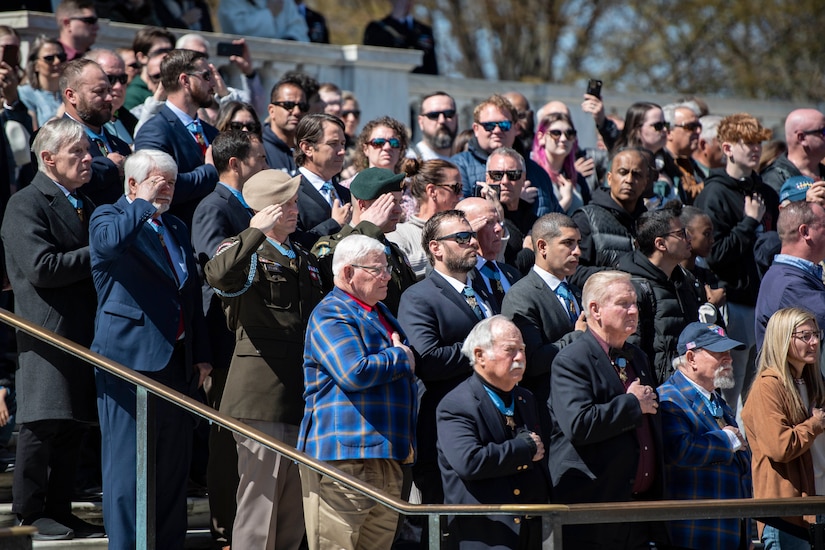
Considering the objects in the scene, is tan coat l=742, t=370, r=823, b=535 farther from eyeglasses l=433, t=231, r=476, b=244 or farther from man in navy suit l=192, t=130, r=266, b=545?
man in navy suit l=192, t=130, r=266, b=545

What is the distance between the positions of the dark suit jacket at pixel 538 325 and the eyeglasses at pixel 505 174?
1245 millimetres

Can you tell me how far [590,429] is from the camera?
6375 millimetres

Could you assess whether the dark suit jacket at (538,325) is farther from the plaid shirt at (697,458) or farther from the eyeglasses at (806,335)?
the eyeglasses at (806,335)

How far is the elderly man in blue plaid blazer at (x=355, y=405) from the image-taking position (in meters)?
6.04

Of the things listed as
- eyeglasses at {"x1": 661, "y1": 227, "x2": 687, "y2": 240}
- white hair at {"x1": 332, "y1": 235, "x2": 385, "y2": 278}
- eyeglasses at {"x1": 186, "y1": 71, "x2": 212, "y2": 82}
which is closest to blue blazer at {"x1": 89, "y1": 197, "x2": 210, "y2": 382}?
white hair at {"x1": 332, "y1": 235, "x2": 385, "y2": 278}

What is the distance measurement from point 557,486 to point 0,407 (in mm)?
2763

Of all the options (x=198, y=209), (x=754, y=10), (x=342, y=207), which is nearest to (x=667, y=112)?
(x=342, y=207)

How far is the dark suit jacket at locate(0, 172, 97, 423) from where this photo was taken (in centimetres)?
650

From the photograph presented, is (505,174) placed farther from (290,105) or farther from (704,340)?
(704,340)

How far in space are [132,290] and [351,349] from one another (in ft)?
3.88

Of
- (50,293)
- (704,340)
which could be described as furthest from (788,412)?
(50,293)

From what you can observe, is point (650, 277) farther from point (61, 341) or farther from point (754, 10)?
point (754, 10)

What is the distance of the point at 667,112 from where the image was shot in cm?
1072

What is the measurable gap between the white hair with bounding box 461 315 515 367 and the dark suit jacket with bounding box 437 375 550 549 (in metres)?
0.13
